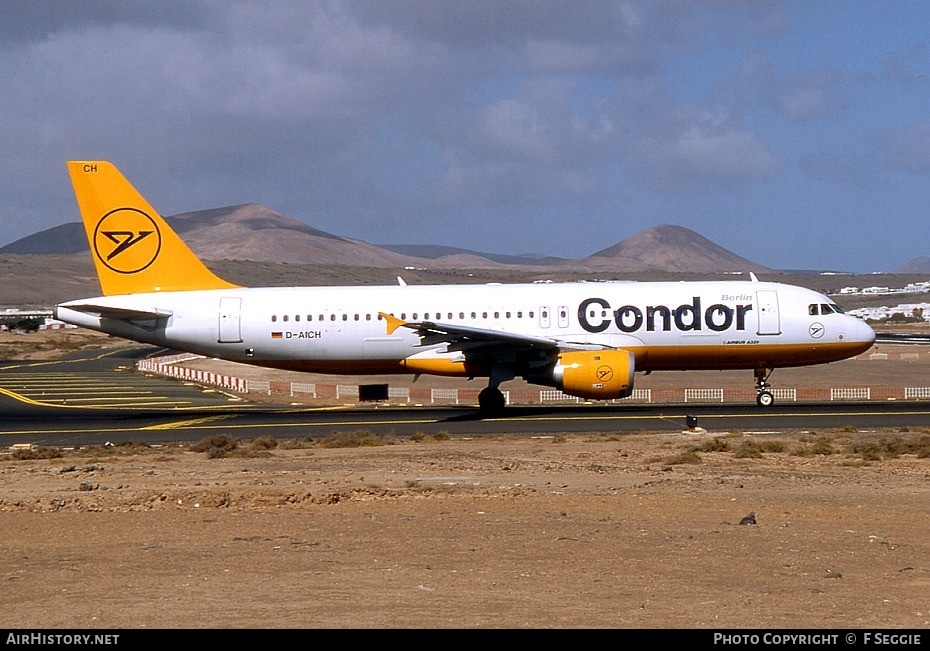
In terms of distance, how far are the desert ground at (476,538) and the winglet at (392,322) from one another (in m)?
8.63

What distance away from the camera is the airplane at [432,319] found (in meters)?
33.2

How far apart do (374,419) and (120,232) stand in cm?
1008

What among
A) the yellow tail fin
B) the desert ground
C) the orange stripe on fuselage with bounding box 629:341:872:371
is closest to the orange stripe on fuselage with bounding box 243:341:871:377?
the orange stripe on fuselage with bounding box 629:341:872:371

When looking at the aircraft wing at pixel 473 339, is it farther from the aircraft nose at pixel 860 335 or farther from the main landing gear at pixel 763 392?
the aircraft nose at pixel 860 335

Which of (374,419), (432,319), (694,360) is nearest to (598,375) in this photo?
(694,360)

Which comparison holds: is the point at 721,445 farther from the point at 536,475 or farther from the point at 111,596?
the point at 111,596

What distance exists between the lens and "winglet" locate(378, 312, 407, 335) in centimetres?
3180

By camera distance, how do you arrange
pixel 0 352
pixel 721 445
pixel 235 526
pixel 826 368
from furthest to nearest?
pixel 0 352, pixel 826 368, pixel 721 445, pixel 235 526

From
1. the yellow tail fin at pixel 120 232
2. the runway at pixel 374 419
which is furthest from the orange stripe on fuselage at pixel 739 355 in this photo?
the yellow tail fin at pixel 120 232

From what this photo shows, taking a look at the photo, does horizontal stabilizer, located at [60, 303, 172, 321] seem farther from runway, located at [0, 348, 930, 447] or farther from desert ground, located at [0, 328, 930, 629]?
desert ground, located at [0, 328, 930, 629]

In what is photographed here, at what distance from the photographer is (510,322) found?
1340 inches
